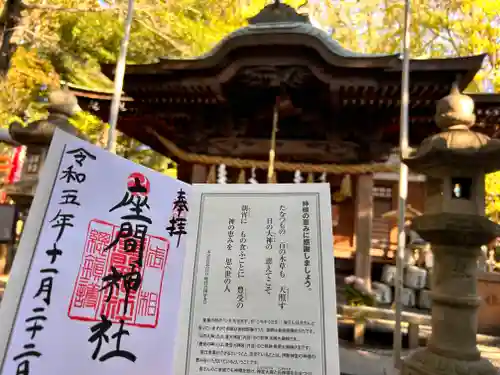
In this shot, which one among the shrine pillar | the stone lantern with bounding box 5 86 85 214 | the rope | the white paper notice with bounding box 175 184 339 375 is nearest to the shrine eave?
the stone lantern with bounding box 5 86 85 214

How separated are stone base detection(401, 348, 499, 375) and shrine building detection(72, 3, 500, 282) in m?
2.78

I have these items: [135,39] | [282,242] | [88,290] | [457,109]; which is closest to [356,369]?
[457,109]

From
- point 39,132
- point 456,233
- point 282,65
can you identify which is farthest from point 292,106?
point 39,132

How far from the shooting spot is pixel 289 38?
5500 millimetres

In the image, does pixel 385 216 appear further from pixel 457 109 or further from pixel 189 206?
pixel 189 206

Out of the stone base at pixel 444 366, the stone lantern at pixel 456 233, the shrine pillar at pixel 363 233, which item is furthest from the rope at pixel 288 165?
the stone base at pixel 444 366

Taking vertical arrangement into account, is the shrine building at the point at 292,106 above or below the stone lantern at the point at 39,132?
above

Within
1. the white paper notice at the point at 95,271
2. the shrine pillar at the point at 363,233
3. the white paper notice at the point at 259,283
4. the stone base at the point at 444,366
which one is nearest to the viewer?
the white paper notice at the point at 95,271

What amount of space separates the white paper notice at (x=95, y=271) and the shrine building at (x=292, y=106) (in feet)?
14.7

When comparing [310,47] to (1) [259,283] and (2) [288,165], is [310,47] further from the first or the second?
(1) [259,283]

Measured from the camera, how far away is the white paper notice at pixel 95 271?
133cm

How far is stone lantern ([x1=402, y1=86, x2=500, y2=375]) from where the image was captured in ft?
11.4

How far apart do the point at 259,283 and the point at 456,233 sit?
2.75 m

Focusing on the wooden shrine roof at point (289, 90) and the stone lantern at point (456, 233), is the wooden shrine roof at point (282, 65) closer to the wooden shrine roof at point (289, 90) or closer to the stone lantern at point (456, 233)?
the wooden shrine roof at point (289, 90)
